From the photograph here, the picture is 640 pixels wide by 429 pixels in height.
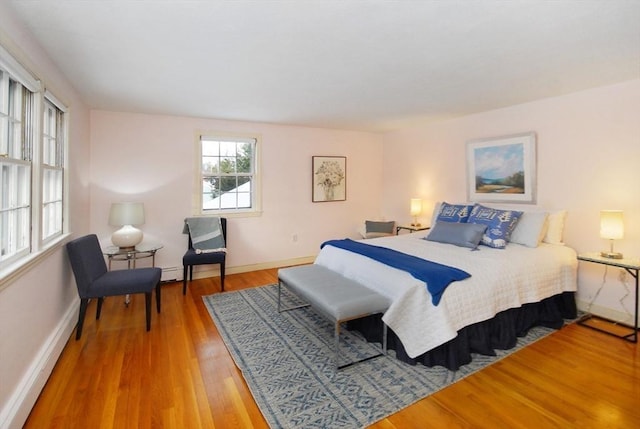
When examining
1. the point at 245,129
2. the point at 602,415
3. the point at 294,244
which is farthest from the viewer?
the point at 294,244

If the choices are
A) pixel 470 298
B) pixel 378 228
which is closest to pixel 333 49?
pixel 470 298

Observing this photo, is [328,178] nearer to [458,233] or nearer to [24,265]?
[458,233]

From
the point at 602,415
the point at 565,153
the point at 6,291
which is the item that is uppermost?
the point at 565,153

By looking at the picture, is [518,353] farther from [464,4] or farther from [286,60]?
[286,60]

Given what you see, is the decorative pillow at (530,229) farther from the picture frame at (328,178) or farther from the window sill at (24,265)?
the window sill at (24,265)

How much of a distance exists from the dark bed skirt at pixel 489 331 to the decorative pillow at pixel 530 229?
58 cm

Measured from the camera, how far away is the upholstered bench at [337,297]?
2400mm

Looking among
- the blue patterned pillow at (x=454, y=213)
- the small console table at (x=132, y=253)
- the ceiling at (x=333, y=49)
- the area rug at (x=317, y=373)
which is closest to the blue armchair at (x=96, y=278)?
the small console table at (x=132, y=253)

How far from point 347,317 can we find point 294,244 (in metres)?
3.16

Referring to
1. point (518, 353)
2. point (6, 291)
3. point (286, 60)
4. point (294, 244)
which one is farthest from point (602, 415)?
point (294, 244)

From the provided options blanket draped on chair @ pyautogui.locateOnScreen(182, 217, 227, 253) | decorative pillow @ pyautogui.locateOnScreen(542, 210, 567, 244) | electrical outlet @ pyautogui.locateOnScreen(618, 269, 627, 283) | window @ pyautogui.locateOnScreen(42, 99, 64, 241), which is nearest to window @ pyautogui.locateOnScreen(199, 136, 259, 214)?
blanket draped on chair @ pyautogui.locateOnScreen(182, 217, 227, 253)

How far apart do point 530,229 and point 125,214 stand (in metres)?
4.51

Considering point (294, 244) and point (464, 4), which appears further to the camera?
point (294, 244)

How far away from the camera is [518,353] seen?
2637 mm
